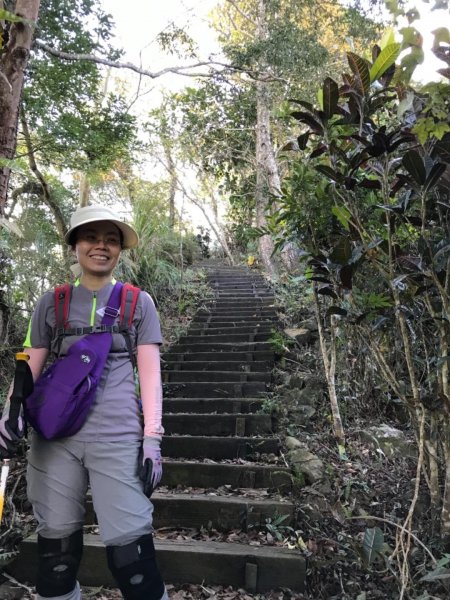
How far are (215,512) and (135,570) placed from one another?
1388 mm

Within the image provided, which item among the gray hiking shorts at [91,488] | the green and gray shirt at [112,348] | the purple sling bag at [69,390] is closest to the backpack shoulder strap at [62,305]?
the green and gray shirt at [112,348]

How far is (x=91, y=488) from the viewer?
1.56 metres

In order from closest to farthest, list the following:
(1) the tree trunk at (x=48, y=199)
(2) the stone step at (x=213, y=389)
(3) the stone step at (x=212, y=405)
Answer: (3) the stone step at (x=212, y=405), (2) the stone step at (x=213, y=389), (1) the tree trunk at (x=48, y=199)

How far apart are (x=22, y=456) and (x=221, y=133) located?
38.8 ft

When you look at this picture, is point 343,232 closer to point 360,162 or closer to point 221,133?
point 360,162

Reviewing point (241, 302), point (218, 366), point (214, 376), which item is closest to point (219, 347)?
point (218, 366)

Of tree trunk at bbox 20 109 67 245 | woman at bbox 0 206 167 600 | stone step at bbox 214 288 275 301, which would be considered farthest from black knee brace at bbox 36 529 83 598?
stone step at bbox 214 288 275 301

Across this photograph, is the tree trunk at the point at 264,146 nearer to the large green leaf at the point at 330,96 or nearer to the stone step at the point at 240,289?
the stone step at the point at 240,289

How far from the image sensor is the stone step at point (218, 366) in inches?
199

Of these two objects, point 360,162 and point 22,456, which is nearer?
point 360,162

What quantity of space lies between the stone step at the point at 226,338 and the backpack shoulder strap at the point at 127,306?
4228 mm

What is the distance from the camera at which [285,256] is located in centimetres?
1020

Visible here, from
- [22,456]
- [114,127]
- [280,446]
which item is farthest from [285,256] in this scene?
[22,456]

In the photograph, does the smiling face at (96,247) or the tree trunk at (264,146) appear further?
the tree trunk at (264,146)
